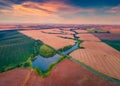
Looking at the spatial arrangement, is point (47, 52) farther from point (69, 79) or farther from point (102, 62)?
point (69, 79)

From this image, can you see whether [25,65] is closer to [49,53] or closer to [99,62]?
[49,53]

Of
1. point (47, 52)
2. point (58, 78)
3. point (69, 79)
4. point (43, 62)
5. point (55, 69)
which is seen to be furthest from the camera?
point (47, 52)

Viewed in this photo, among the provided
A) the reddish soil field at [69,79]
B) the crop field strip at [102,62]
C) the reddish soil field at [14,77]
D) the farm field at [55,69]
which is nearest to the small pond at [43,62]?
the farm field at [55,69]

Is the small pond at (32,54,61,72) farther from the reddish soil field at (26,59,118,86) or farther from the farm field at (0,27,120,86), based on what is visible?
the reddish soil field at (26,59,118,86)

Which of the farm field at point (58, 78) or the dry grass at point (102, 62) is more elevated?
the farm field at point (58, 78)

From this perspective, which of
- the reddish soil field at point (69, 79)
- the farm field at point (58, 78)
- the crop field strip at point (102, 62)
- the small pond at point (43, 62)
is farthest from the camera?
the small pond at point (43, 62)

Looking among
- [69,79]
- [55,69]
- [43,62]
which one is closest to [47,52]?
[43,62]

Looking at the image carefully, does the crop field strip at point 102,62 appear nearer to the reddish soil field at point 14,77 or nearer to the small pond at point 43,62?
the small pond at point 43,62
